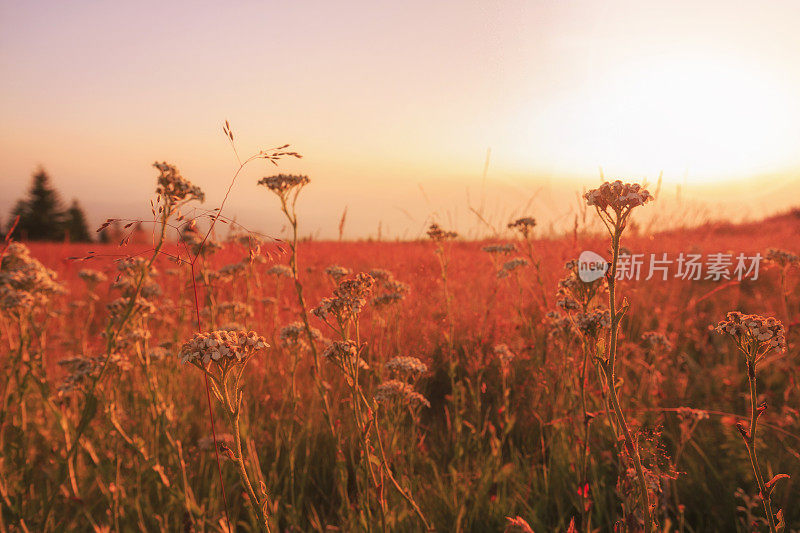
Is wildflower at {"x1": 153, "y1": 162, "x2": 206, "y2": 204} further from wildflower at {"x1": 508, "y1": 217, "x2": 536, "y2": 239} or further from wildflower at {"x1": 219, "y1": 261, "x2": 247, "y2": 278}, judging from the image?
wildflower at {"x1": 508, "y1": 217, "x2": 536, "y2": 239}

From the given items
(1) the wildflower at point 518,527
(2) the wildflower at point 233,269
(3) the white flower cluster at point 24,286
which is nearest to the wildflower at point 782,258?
(1) the wildflower at point 518,527

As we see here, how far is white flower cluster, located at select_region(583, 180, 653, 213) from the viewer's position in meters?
1.90

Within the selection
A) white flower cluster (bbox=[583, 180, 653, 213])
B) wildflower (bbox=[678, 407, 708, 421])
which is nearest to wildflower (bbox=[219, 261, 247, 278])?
white flower cluster (bbox=[583, 180, 653, 213])

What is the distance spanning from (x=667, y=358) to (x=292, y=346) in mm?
4548

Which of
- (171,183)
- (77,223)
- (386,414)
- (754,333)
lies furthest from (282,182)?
(77,223)

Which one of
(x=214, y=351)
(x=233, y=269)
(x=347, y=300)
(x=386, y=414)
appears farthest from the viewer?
(x=233, y=269)

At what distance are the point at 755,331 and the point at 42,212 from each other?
53748 mm

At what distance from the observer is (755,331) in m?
1.89

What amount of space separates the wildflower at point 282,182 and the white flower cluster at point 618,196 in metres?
1.72

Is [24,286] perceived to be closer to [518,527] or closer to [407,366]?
[407,366]

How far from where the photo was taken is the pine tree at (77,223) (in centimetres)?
4103

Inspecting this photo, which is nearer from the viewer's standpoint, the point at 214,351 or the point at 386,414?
the point at 214,351

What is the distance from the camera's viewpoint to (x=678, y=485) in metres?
3.39

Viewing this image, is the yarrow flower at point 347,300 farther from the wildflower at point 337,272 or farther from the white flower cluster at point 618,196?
the white flower cluster at point 618,196
